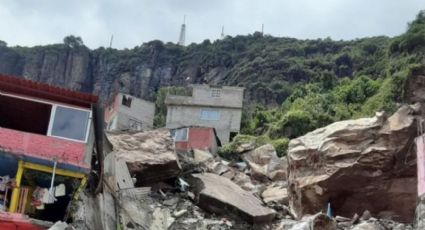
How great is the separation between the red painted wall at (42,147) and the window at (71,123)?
256 mm

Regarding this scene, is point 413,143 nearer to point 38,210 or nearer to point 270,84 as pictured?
point 38,210

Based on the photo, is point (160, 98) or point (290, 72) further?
point (290, 72)

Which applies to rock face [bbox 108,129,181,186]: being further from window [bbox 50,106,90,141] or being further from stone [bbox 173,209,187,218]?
window [bbox 50,106,90,141]

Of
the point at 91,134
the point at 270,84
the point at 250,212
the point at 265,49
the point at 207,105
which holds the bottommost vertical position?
the point at 250,212

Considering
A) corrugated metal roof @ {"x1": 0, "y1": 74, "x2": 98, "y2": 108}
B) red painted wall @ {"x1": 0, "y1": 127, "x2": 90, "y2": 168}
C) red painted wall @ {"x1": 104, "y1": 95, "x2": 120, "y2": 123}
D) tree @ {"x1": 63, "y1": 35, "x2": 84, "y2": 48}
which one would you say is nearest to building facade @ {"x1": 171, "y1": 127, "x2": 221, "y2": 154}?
red painted wall @ {"x1": 104, "y1": 95, "x2": 120, "y2": 123}

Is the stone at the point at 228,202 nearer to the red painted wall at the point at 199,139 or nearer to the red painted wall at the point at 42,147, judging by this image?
the red painted wall at the point at 42,147

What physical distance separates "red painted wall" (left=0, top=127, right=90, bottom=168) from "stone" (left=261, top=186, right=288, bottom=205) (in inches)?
479

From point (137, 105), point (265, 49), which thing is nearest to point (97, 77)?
point (265, 49)

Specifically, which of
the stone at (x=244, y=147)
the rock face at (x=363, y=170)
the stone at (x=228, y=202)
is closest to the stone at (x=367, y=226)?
the rock face at (x=363, y=170)

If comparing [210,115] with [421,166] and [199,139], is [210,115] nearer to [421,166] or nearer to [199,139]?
[199,139]

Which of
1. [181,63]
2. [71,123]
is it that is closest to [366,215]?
[71,123]

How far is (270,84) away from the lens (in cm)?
8244

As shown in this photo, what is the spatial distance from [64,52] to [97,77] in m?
7.75

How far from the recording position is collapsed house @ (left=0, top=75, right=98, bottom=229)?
15453 mm
